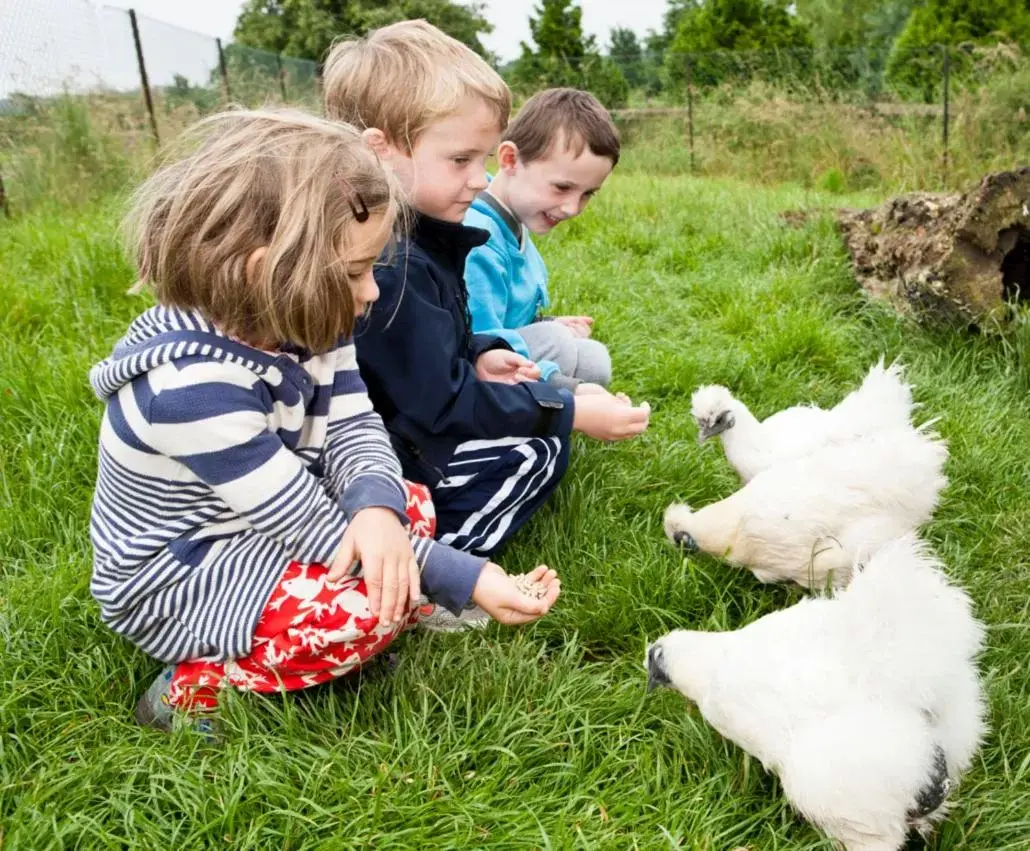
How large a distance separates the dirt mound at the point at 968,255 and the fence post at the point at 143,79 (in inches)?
233

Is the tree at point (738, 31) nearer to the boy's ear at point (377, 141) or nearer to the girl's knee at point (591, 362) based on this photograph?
the girl's knee at point (591, 362)

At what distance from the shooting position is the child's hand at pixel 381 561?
162cm

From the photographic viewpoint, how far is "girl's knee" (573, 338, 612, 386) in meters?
3.15

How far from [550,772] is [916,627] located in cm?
73

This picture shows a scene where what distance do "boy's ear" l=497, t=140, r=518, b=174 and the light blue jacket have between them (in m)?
0.14

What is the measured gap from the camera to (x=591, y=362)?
124 inches

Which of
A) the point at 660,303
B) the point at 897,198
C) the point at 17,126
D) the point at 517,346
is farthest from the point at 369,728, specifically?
the point at 17,126

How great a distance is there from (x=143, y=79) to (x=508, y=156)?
694cm

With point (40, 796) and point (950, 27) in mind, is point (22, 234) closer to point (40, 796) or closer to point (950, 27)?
point (40, 796)

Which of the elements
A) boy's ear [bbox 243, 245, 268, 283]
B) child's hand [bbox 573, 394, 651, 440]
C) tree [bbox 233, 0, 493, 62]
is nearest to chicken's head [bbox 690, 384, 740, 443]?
child's hand [bbox 573, 394, 651, 440]

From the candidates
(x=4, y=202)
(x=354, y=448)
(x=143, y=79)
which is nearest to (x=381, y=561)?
(x=354, y=448)

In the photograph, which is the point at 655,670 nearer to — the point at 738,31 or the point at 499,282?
the point at 499,282

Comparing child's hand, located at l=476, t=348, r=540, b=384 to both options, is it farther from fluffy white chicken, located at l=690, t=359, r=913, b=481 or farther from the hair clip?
the hair clip

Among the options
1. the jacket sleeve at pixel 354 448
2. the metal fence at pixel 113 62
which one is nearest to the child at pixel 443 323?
the jacket sleeve at pixel 354 448
